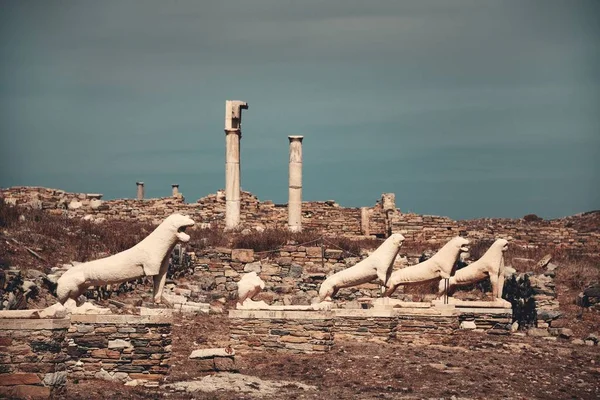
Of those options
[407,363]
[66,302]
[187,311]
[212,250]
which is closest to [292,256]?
[212,250]

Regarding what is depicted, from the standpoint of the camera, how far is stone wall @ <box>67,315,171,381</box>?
15.5 metres

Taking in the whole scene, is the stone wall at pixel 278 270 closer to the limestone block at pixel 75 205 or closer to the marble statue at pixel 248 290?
the marble statue at pixel 248 290

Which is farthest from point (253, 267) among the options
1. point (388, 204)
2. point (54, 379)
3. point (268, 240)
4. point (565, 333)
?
point (388, 204)

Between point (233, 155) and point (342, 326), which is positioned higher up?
point (233, 155)

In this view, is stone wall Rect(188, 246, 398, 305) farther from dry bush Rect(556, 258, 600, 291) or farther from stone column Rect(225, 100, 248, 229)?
stone column Rect(225, 100, 248, 229)

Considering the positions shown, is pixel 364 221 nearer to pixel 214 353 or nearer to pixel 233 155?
pixel 233 155

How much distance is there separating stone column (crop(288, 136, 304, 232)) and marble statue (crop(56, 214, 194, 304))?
23.3 meters

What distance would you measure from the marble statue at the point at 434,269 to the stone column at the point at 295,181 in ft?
56.9

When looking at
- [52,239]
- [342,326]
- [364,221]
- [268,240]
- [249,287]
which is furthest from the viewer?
[364,221]

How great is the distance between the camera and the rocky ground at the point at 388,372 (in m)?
15.1

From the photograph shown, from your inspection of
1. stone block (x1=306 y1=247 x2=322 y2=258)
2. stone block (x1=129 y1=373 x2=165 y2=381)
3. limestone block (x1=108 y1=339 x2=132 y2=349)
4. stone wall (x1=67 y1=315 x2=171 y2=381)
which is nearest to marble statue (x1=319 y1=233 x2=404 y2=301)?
stone wall (x1=67 y1=315 x2=171 y2=381)

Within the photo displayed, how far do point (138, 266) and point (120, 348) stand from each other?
4.62 feet

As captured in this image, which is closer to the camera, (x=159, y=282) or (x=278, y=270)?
(x=159, y=282)

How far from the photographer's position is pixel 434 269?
22438mm
